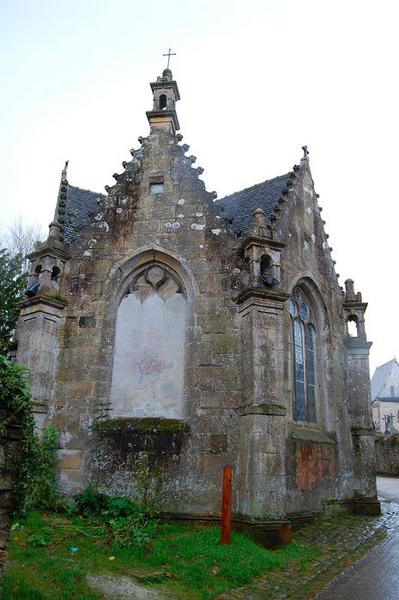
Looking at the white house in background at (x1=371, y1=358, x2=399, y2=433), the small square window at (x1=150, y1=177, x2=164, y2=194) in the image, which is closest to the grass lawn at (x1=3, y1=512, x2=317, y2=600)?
the small square window at (x1=150, y1=177, x2=164, y2=194)

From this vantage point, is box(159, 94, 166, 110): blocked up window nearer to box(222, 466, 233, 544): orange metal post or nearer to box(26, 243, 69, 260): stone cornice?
box(26, 243, 69, 260): stone cornice

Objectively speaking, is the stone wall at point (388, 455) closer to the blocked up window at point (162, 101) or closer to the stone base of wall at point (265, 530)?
the stone base of wall at point (265, 530)

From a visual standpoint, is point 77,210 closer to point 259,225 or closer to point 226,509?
point 259,225

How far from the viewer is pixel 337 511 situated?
40.1ft

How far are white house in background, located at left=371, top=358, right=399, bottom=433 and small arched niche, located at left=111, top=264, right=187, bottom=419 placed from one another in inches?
2026

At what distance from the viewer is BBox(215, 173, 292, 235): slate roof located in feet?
43.9

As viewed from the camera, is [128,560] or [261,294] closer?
[128,560]

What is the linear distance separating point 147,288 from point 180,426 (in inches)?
130

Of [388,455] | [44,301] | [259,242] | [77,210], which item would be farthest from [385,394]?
[44,301]

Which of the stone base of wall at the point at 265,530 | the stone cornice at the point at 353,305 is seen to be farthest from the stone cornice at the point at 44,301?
the stone cornice at the point at 353,305

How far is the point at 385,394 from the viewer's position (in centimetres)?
6269

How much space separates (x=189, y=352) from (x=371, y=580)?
5338 mm

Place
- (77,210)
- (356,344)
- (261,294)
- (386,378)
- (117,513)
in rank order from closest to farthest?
(117,513) → (261,294) → (356,344) → (77,210) → (386,378)

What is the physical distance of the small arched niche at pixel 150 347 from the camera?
425 inches
